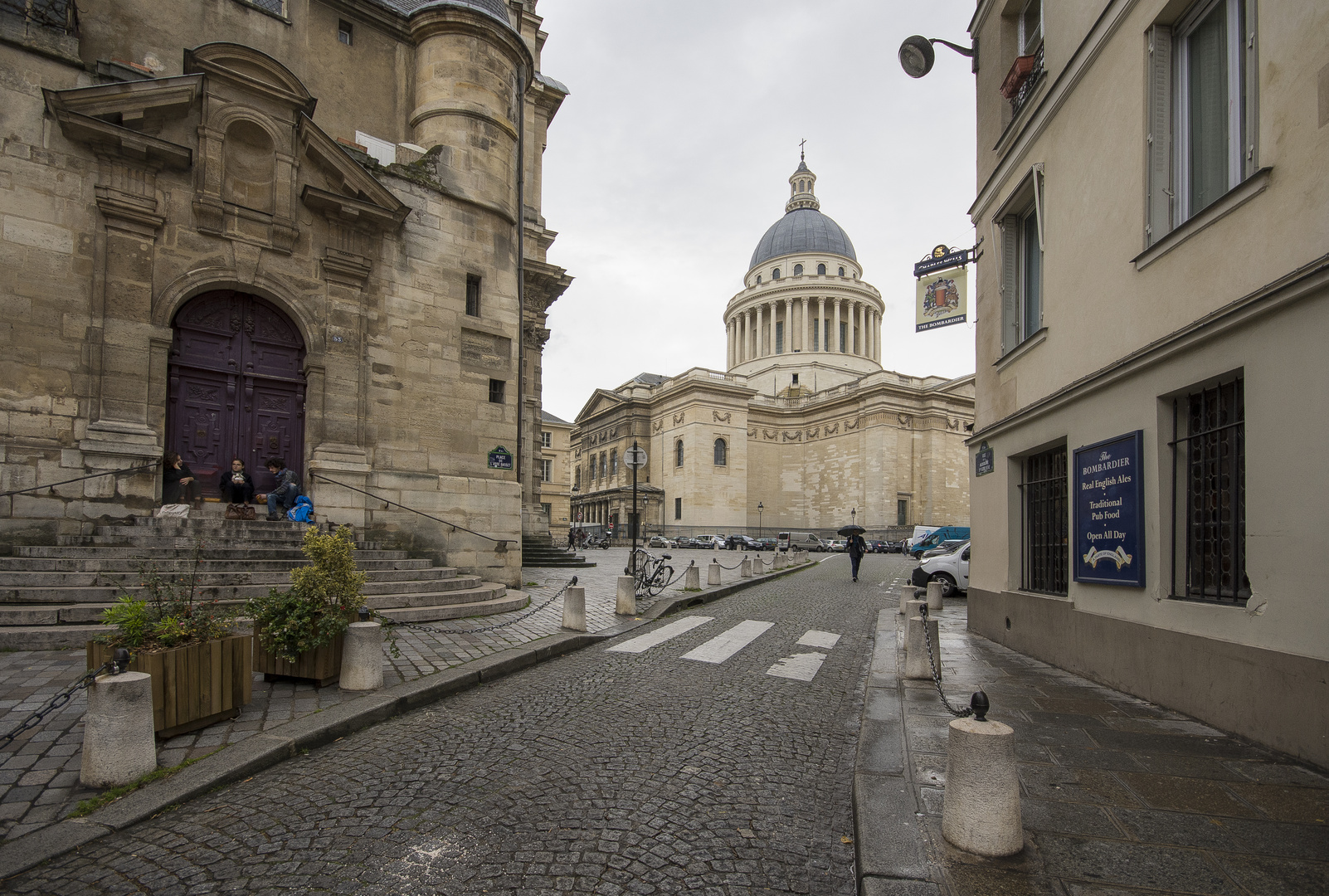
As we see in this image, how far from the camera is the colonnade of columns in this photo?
75.2 m

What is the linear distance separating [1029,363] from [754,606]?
6867 mm

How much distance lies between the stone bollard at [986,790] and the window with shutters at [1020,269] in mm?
7330

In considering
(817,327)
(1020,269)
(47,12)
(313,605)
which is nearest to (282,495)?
(313,605)

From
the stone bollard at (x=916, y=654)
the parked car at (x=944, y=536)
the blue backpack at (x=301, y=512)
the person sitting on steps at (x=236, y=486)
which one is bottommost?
the parked car at (x=944, y=536)

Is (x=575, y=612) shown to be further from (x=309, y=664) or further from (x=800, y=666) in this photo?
(x=309, y=664)

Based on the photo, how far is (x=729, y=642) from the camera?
9.55 meters

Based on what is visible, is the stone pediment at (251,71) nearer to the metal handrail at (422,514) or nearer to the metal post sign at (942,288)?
the metal handrail at (422,514)

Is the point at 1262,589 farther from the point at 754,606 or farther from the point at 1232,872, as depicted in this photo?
the point at 754,606

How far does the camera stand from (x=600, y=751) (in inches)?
195

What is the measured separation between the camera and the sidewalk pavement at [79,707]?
3.97 m

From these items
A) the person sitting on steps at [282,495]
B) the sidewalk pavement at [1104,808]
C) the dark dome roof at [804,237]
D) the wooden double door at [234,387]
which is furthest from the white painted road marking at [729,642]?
the dark dome roof at [804,237]

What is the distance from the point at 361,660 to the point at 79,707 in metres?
1.92

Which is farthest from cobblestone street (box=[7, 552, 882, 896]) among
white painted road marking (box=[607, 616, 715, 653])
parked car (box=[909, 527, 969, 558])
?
parked car (box=[909, 527, 969, 558])

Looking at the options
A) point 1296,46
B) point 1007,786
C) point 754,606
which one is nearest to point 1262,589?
point 1007,786
